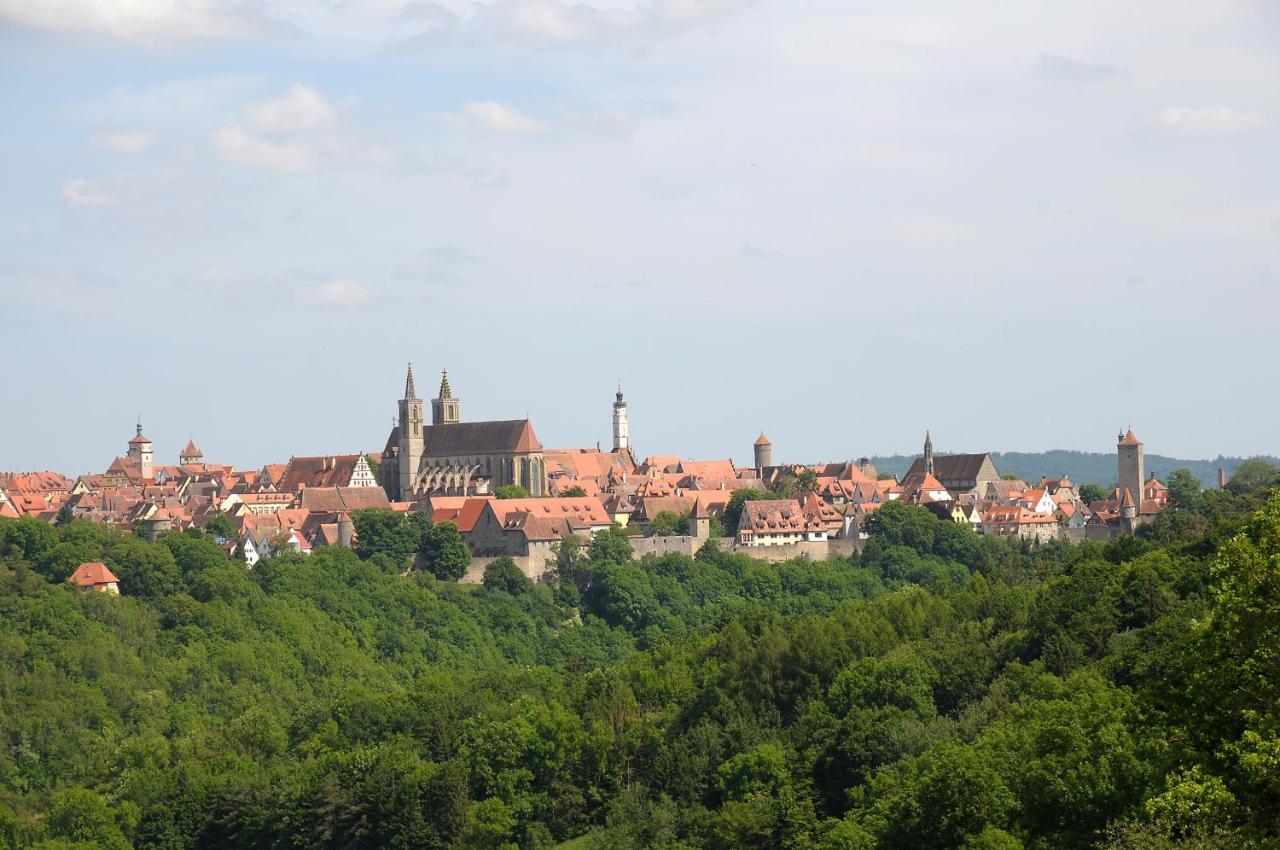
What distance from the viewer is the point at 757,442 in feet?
494

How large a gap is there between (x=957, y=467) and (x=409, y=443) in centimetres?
3352

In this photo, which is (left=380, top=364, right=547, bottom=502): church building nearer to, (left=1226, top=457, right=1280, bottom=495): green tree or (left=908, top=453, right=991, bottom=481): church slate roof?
(left=908, top=453, right=991, bottom=481): church slate roof

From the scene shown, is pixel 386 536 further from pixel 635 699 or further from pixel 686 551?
pixel 635 699

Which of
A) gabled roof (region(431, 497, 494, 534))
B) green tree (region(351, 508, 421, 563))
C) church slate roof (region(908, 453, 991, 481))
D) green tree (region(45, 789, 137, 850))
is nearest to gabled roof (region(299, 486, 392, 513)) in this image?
gabled roof (region(431, 497, 494, 534))

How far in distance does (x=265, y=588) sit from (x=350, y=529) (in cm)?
1298

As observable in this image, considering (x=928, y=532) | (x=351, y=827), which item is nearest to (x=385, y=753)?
(x=351, y=827)

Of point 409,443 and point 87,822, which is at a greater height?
point 409,443

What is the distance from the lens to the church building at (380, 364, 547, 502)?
414 feet

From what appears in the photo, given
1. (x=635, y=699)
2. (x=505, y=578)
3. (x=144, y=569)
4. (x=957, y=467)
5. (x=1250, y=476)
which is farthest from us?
(x=957, y=467)

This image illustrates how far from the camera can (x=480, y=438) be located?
129250 mm

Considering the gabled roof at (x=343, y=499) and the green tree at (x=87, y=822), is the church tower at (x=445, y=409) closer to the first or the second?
the gabled roof at (x=343, y=499)

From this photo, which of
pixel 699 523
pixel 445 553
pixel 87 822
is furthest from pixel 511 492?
pixel 87 822

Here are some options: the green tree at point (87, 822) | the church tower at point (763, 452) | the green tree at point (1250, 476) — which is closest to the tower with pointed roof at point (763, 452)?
the church tower at point (763, 452)

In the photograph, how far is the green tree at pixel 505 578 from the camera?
3888 inches
